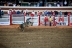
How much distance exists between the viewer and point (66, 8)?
12.4 metres

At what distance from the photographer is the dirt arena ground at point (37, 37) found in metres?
7.88

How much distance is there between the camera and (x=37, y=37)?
7.95 m

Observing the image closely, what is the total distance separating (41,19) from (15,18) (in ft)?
3.54

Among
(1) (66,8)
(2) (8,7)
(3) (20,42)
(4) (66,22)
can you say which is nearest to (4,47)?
(3) (20,42)

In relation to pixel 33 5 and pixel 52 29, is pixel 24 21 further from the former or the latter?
pixel 33 5

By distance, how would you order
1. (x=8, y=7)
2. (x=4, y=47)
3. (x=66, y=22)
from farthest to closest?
(x=8, y=7) < (x=66, y=22) < (x=4, y=47)

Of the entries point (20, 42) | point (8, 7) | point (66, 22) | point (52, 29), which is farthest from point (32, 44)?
point (8, 7)

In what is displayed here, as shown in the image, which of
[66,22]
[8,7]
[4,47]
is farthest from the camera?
[8,7]

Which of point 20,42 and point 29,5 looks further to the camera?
point 29,5

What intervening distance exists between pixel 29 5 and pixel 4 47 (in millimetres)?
5419

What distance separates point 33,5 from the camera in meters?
12.8

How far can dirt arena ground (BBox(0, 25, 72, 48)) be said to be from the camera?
788cm

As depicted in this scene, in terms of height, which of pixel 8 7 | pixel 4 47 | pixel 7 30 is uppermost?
pixel 8 7

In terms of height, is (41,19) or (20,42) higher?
(41,19)
